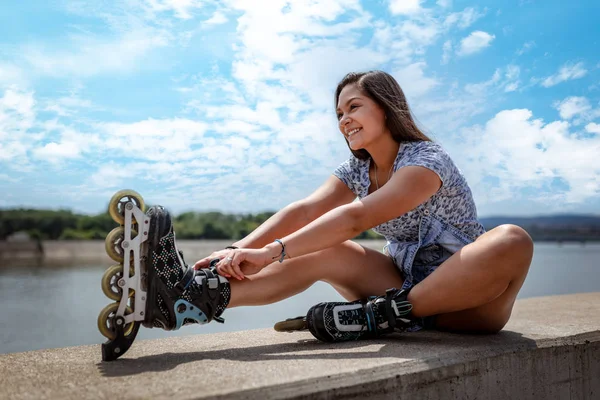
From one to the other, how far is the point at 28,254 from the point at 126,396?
17887 millimetres

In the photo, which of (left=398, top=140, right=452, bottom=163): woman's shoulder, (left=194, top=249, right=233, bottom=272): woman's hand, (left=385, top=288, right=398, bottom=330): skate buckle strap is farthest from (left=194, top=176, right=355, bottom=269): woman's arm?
(left=385, top=288, right=398, bottom=330): skate buckle strap

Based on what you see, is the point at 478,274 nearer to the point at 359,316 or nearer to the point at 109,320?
the point at 359,316

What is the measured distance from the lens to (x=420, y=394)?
1297 millimetres

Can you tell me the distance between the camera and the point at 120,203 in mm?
1330

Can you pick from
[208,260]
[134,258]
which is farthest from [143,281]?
[208,260]

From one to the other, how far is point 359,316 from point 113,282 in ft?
2.28

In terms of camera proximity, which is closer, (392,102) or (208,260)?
(208,260)

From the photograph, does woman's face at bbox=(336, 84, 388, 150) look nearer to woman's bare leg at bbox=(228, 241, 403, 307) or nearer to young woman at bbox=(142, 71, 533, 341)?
young woman at bbox=(142, 71, 533, 341)

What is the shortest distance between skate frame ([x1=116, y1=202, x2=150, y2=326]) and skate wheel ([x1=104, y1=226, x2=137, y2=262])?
10 mm

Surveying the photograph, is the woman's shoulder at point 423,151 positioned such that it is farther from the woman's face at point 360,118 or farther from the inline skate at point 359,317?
the inline skate at point 359,317

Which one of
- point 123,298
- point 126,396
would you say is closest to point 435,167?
point 123,298

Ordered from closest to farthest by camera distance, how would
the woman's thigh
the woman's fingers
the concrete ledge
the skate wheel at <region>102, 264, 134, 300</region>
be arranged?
1. the concrete ledge
2. the skate wheel at <region>102, 264, 134, 300</region>
3. the woman's fingers
4. the woman's thigh

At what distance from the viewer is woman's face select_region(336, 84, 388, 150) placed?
1.75 meters

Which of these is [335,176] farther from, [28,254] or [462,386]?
[28,254]
